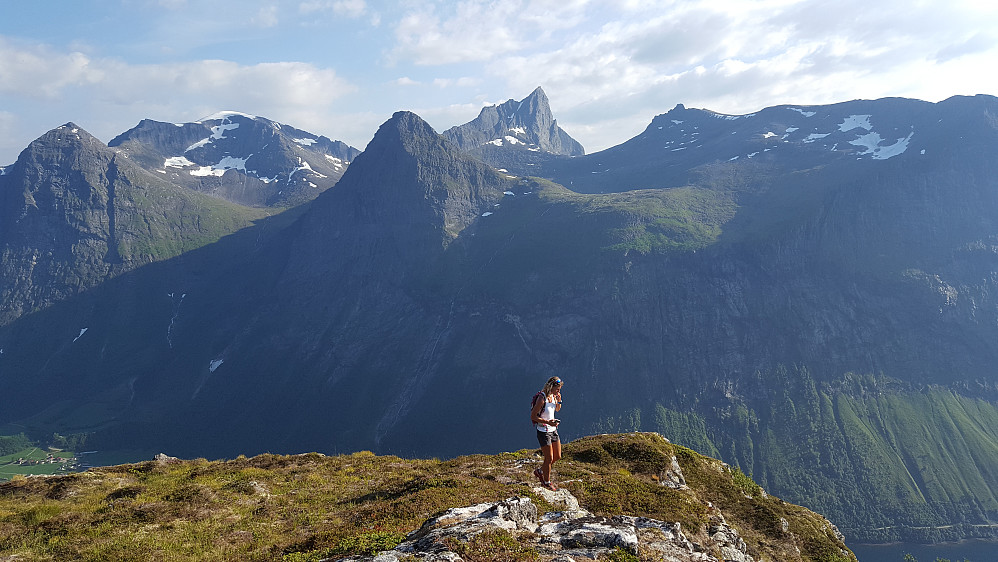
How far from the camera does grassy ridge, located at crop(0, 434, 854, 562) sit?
20.8 meters

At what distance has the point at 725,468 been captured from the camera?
4169cm

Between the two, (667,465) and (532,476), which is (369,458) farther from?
(667,465)

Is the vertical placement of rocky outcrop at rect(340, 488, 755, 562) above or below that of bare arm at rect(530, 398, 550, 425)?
below

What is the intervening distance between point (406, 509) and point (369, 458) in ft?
65.3

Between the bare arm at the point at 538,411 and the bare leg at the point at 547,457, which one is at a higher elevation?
the bare arm at the point at 538,411

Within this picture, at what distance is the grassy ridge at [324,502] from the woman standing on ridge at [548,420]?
205cm

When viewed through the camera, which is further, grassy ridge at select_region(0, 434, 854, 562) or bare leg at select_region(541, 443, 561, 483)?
bare leg at select_region(541, 443, 561, 483)

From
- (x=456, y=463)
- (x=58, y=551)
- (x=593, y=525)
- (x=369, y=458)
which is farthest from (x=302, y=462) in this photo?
(x=593, y=525)

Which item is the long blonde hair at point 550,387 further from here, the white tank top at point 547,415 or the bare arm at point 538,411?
the bare arm at point 538,411

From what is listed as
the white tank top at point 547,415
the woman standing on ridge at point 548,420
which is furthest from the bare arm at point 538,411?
the white tank top at point 547,415

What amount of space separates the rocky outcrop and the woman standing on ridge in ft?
6.56

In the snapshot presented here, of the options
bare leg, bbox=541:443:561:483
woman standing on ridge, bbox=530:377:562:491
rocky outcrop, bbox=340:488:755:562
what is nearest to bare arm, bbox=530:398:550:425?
woman standing on ridge, bbox=530:377:562:491

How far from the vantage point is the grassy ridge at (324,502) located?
20750 millimetres

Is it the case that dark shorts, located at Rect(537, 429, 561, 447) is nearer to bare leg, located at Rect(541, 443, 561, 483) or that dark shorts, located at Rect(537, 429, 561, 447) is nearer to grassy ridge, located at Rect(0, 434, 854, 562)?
bare leg, located at Rect(541, 443, 561, 483)
